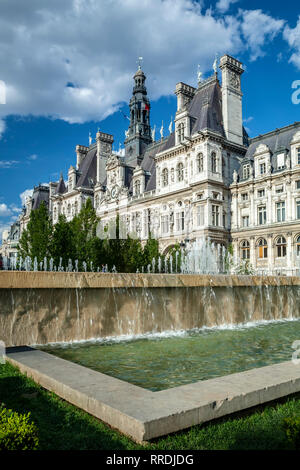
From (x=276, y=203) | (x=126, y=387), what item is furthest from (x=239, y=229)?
(x=126, y=387)

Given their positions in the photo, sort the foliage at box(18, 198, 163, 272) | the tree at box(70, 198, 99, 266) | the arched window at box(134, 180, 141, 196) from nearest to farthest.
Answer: the tree at box(70, 198, 99, 266), the foliage at box(18, 198, 163, 272), the arched window at box(134, 180, 141, 196)

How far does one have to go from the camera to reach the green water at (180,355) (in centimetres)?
632

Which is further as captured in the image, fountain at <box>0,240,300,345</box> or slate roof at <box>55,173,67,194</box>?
slate roof at <box>55,173,67,194</box>

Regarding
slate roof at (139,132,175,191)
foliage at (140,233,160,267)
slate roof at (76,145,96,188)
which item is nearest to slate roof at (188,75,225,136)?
slate roof at (139,132,175,191)

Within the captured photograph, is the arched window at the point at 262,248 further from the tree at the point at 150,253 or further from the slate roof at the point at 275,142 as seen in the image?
the tree at the point at 150,253

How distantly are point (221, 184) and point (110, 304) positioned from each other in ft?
110

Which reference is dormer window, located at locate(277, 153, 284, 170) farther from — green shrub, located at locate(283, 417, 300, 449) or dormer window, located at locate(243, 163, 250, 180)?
green shrub, located at locate(283, 417, 300, 449)

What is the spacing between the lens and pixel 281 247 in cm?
3784

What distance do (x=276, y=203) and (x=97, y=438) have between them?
3768cm

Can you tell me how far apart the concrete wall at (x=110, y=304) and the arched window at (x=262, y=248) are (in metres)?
27.0

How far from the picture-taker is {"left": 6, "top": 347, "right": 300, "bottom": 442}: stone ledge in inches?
141

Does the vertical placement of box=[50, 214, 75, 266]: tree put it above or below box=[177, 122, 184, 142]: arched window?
below

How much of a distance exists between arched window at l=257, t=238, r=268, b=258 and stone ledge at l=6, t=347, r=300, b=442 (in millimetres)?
35031

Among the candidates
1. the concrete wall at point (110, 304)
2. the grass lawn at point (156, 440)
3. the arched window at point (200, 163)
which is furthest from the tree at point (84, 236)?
the grass lawn at point (156, 440)
